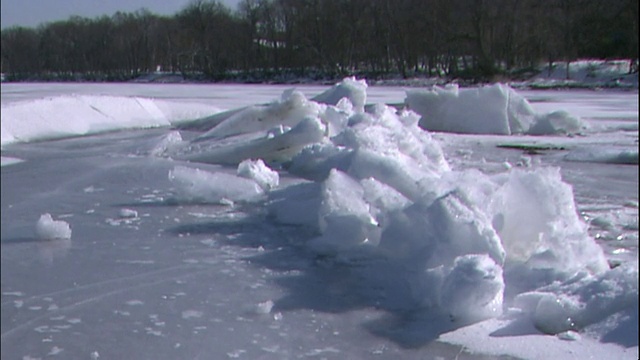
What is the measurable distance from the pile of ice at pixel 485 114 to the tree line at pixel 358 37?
40cm

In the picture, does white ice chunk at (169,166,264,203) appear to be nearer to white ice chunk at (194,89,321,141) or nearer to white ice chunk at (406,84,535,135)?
white ice chunk at (194,89,321,141)

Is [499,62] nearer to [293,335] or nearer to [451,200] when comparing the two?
[451,200]

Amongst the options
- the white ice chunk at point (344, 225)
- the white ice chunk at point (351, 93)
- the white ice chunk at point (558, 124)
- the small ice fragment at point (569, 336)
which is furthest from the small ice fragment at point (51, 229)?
the white ice chunk at point (558, 124)

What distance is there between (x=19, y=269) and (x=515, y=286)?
5.29 feet

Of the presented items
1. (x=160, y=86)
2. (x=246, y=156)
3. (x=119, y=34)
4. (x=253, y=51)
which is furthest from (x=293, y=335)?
(x=160, y=86)

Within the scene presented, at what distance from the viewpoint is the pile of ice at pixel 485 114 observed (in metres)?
7.50

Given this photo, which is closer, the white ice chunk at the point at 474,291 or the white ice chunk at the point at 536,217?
the white ice chunk at the point at 474,291

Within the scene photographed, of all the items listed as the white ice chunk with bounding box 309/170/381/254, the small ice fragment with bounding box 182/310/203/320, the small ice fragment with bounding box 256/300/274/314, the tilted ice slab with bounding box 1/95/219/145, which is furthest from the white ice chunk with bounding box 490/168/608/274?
the tilted ice slab with bounding box 1/95/219/145

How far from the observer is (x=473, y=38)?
5.39m

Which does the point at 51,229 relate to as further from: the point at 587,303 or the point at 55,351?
the point at 587,303

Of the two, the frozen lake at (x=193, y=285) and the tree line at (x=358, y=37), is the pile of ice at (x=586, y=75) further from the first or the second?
the frozen lake at (x=193, y=285)

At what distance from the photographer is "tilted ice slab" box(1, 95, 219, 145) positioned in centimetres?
722

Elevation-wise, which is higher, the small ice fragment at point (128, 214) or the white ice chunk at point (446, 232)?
the white ice chunk at point (446, 232)

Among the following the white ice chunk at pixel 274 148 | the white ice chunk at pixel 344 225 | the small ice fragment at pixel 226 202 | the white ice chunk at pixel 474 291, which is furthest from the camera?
the white ice chunk at pixel 274 148
